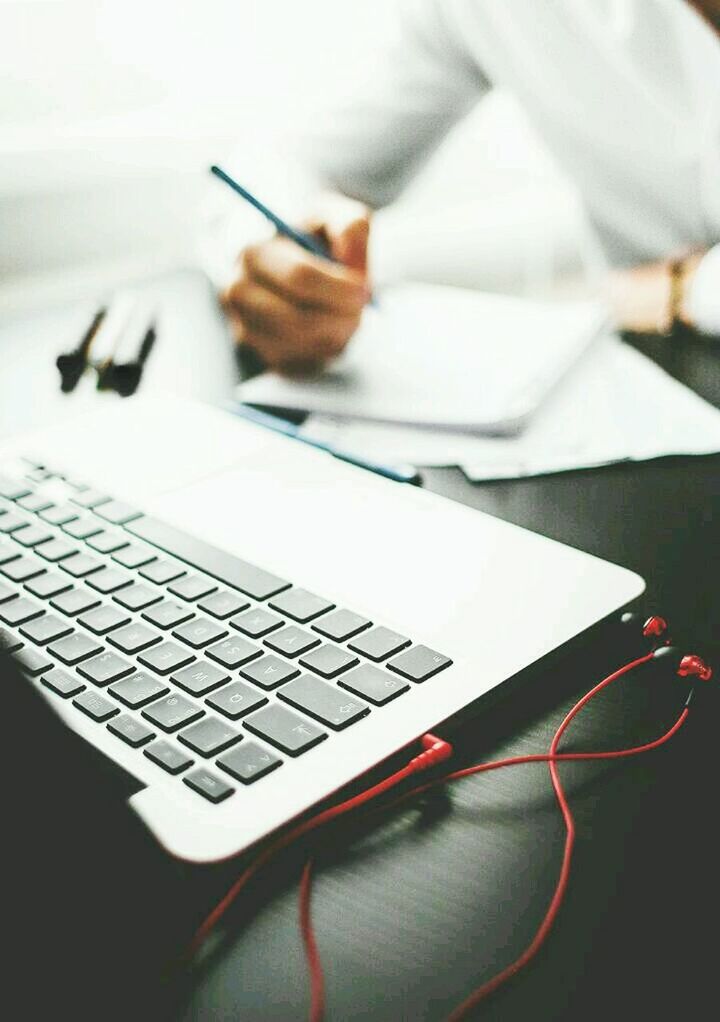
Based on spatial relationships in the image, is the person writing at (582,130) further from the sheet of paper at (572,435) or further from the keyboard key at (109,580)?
the keyboard key at (109,580)

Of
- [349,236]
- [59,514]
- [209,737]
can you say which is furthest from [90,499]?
[349,236]

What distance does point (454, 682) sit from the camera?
35cm

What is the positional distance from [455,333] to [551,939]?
564 millimetres

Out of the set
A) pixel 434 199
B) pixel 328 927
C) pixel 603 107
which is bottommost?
pixel 328 927

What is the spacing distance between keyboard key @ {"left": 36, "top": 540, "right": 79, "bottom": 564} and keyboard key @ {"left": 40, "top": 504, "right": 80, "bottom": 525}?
0.03 m

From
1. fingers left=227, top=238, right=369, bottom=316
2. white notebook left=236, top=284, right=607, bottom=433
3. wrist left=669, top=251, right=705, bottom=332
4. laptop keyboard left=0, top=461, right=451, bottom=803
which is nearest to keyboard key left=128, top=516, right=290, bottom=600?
laptop keyboard left=0, top=461, right=451, bottom=803

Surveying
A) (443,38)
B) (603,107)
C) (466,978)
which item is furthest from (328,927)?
(443,38)

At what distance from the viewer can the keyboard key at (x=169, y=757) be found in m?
0.30

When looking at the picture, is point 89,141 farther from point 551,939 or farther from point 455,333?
point 551,939

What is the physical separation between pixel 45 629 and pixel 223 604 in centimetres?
7

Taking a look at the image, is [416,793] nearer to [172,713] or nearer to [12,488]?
[172,713]

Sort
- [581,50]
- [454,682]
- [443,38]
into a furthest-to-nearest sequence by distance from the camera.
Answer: [443,38] → [581,50] → [454,682]

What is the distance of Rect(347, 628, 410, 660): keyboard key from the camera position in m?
0.36

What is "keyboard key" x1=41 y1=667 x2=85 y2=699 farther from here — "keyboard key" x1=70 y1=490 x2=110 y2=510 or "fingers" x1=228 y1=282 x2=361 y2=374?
"fingers" x1=228 y1=282 x2=361 y2=374
